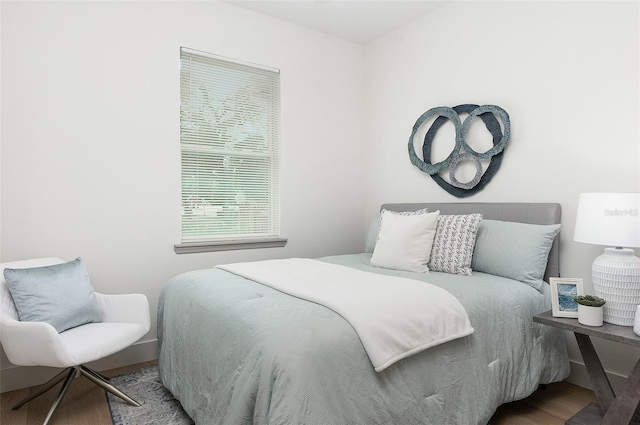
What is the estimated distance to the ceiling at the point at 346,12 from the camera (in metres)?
3.23

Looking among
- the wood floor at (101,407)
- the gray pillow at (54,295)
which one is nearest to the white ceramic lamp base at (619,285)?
the wood floor at (101,407)

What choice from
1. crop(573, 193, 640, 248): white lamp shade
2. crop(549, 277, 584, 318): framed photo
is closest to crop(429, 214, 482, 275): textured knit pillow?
crop(549, 277, 584, 318): framed photo

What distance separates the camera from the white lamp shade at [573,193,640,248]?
5.82ft

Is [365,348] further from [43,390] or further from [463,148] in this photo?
[463,148]

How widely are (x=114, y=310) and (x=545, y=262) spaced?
2576mm

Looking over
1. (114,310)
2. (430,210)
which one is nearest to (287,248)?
(430,210)

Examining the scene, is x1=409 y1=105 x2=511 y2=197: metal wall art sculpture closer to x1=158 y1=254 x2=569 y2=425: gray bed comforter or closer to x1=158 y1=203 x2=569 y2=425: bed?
x1=158 y1=203 x2=569 y2=425: bed

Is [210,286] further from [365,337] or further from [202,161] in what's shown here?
[202,161]

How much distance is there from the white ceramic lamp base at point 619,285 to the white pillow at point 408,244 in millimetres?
904

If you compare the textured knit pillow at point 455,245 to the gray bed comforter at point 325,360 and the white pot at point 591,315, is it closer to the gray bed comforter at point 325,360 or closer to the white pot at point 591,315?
the gray bed comforter at point 325,360

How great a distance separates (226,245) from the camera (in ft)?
10.6

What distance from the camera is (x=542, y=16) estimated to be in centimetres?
257

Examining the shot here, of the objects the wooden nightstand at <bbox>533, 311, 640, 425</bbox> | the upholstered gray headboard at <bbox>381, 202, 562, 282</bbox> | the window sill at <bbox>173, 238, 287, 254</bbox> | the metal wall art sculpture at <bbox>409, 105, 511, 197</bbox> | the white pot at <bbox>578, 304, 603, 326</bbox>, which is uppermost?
the metal wall art sculpture at <bbox>409, 105, 511, 197</bbox>

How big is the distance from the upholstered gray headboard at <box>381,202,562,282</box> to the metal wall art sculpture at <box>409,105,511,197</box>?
0.18m
